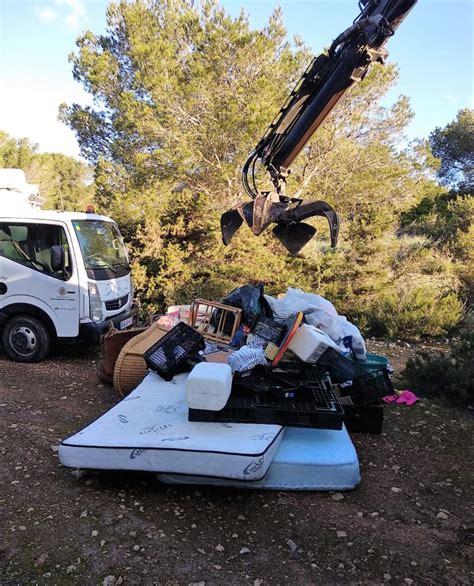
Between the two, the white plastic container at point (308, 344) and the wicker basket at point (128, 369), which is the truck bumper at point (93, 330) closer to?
the wicker basket at point (128, 369)

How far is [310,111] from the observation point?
4320 mm

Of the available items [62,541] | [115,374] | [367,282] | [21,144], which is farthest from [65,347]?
[21,144]

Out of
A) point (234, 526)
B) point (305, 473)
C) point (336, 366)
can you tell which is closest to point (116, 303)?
point (336, 366)

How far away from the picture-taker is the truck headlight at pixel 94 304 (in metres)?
6.16

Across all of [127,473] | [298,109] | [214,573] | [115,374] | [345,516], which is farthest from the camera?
[115,374]

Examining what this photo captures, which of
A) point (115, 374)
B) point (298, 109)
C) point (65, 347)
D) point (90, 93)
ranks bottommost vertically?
point (65, 347)

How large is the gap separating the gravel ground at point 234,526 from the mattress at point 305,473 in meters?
0.08

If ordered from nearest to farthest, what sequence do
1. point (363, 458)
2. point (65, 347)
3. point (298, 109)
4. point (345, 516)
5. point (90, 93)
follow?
point (345, 516), point (363, 458), point (298, 109), point (65, 347), point (90, 93)

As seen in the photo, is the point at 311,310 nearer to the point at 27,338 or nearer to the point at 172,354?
the point at 172,354

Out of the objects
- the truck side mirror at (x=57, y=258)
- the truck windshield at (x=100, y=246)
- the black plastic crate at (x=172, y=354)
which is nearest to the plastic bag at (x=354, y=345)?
the black plastic crate at (x=172, y=354)

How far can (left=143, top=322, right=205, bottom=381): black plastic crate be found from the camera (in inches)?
169

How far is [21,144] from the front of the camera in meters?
18.1

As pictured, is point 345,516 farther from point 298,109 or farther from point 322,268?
point 322,268

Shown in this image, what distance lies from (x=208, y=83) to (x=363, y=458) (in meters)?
8.68
